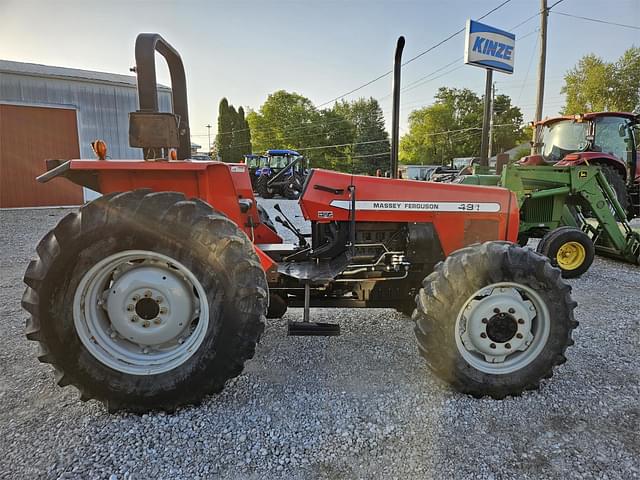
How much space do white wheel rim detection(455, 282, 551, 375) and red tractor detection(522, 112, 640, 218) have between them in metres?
6.83

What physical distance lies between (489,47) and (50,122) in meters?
12.3

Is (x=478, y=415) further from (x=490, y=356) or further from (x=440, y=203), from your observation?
(x=440, y=203)

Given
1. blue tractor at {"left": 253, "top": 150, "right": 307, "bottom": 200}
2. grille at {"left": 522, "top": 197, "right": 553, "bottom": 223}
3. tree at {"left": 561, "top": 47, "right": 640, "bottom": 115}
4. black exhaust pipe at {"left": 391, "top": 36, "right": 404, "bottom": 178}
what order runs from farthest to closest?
tree at {"left": 561, "top": 47, "right": 640, "bottom": 115}
blue tractor at {"left": 253, "top": 150, "right": 307, "bottom": 200}
grille at {"left": 522, "top": 197, "right": 553, "bottom": 223}
black exhaust pipe at {"left": 391, "top": 36, "right": 404, "bottom": 178}

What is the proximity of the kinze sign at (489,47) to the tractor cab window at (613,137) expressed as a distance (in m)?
Result: 2.28

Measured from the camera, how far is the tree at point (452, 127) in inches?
2280

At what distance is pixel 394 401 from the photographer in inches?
95.3

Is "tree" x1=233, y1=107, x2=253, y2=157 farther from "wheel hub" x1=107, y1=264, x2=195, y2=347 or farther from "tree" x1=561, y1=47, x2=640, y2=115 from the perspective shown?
"wheel hub" x1=107, y1=264, x2=195, y2=347

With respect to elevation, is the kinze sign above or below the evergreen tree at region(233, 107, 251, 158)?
below

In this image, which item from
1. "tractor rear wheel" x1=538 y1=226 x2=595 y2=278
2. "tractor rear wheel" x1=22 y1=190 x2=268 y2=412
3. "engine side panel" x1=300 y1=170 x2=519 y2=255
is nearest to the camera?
"tractor rear wheel" x1=22 y1=190 x2=268 y2=412

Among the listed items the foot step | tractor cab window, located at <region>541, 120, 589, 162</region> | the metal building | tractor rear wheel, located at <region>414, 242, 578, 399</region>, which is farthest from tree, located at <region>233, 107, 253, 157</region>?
tractor rear wheel, located at <region>414, 242, 578, 399</region>

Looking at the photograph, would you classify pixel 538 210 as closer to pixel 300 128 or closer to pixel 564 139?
pixel 564 139

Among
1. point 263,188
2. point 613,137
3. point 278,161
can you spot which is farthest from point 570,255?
point 278,161

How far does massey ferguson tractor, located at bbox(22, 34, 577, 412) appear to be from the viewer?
2143 millimetres

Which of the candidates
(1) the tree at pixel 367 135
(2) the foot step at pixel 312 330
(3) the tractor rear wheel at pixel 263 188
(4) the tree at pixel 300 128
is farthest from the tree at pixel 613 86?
(2) the foot step at pixel 312 330
